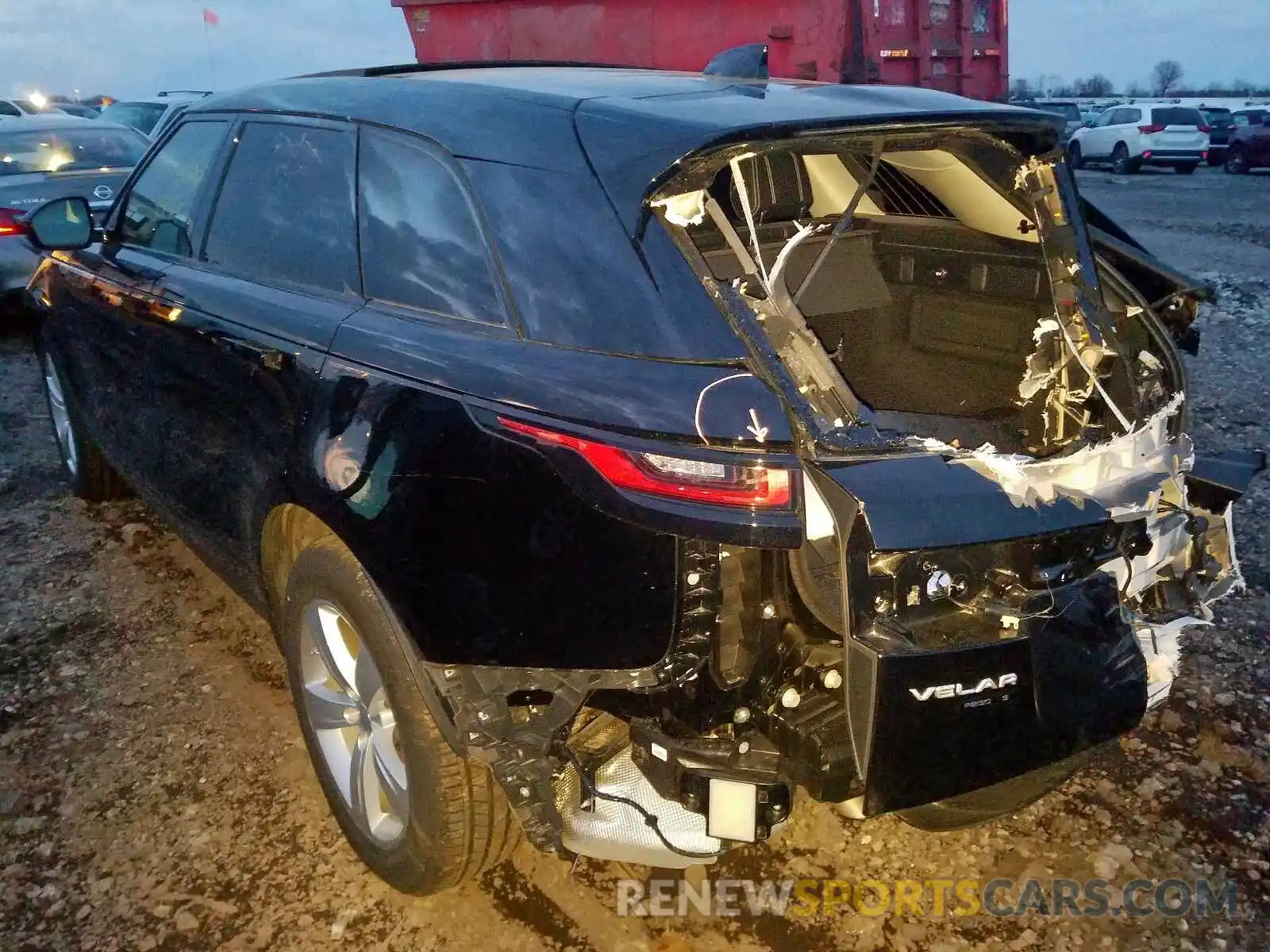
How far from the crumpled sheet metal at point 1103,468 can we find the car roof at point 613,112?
72cm

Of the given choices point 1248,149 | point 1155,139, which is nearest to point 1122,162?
point 1155,139

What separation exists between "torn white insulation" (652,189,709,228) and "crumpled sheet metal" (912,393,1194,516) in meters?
0.62

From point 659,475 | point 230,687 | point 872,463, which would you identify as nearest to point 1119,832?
point 872,463

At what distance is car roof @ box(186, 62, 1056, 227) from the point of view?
198cm

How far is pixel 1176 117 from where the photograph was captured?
2112 cm

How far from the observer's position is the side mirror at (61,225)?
355 cm

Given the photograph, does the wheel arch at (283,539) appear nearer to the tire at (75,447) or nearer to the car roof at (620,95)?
the car roof at (620,95)

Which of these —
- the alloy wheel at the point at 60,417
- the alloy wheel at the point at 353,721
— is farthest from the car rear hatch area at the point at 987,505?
the alloy wheel at the point at 60,417

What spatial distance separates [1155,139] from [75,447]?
2222 cm

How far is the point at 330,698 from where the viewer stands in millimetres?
2537

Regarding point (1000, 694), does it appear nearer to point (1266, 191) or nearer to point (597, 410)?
point (597, 410)

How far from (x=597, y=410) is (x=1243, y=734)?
236 centimetres

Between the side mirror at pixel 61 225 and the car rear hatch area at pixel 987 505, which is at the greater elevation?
the side mirror at pixel 61 225

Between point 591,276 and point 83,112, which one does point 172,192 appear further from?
point 83,112
